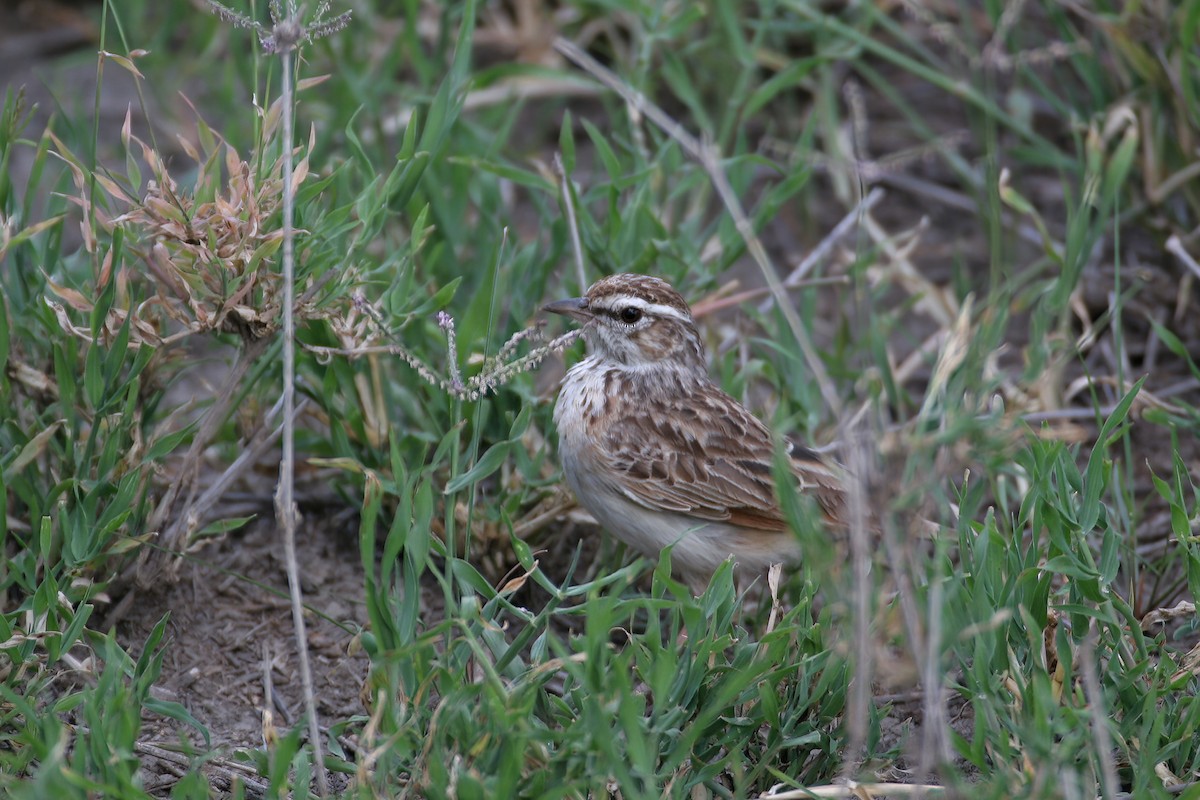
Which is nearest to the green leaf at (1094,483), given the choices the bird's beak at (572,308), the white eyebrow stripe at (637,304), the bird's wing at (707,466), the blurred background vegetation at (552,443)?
the blurred background vegetation at (552,443)

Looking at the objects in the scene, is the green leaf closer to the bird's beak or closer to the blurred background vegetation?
the blurred background vegetation

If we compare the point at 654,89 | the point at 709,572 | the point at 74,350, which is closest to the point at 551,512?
the point at 709,572

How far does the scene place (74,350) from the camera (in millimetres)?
4695

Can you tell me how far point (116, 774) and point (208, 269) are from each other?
1.62 m

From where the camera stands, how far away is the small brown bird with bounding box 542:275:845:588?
4.90m

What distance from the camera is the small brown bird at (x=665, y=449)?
193 inches

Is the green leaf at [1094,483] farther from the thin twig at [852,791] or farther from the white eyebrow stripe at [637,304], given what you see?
the white eyebrow stripe at [637,304]

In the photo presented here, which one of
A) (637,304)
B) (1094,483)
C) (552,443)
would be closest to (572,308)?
(637,304)

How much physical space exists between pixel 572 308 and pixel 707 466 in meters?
0.78

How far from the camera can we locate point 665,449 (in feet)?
16.6

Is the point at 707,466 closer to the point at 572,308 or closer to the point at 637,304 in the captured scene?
the point at 637,304

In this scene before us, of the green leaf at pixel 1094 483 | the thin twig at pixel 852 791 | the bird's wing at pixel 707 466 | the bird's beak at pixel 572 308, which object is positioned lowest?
the thin twig at pixel 852 791

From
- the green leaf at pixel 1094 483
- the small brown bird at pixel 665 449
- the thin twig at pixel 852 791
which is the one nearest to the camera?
the thin twig at pixel 852 791

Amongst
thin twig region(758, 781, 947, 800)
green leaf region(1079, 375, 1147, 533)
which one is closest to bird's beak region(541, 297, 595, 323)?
green leaf region(1079, 375, 1147, 533)
